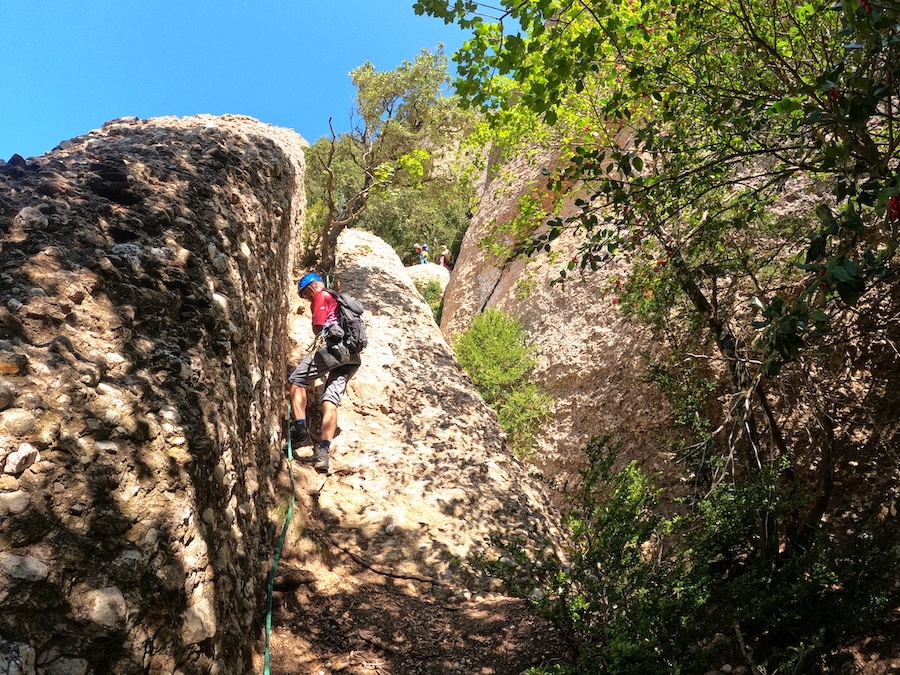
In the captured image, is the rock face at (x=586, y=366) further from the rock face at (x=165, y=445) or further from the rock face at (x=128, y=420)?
the rock face at (x=128, y=420)

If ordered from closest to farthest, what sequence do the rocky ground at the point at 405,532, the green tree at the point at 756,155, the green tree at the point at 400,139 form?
the green tree at the point at 756,155, the rocky ground at the point at 405,532, the green tree at the point at 400,139

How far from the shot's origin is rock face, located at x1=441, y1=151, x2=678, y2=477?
694 cm

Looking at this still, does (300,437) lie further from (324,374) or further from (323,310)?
(323,310)

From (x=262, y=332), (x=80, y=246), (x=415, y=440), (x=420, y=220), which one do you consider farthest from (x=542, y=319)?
(x=420, y=220)

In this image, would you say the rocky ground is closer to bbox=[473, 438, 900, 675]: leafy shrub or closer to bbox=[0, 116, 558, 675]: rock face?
bbox=[0, 116, 558, 675]: rock face

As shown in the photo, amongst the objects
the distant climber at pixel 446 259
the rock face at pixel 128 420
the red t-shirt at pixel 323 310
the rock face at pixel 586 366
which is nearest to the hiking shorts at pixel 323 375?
the red t-shirt at pixel 323 310

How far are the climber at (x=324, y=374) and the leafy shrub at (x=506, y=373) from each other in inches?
140

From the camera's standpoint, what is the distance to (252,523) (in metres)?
2.84

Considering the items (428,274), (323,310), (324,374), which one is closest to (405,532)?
(324,374)

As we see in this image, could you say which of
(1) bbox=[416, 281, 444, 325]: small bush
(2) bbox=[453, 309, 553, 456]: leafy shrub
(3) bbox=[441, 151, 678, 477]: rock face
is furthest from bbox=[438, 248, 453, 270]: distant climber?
(2) bbox=[453, 309, 553, 456]: leafy shrub

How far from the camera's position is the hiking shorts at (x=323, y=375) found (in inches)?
201

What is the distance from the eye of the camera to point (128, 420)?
203 centimetres

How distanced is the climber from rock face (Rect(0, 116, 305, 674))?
92 cm

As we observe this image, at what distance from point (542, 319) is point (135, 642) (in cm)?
867
